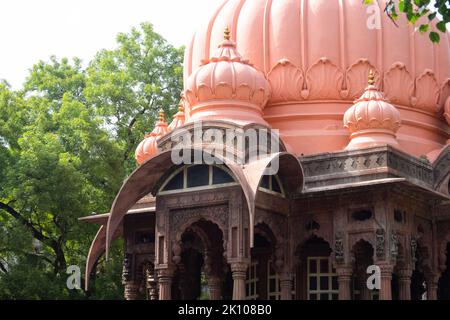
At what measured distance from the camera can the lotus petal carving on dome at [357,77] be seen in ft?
68.6

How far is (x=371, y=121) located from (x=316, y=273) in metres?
2.98

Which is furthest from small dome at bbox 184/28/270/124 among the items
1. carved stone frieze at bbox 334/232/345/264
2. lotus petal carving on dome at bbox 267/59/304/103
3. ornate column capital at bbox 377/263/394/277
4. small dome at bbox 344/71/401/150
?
ornate column capital at bbox 377/263/394/277

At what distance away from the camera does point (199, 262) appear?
21.7 meters

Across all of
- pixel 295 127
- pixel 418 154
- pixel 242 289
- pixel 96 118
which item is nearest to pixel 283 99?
pixel 295 127

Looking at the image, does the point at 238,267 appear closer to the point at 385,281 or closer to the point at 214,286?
the point at 214,286

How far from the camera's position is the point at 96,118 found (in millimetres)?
27125

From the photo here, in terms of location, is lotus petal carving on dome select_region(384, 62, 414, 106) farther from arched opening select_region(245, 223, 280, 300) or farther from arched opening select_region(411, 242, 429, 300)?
arched opening select_region(245, 223, 280, 300)

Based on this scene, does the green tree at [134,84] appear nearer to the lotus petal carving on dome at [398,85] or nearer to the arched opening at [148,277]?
the arched opening at [148,277]

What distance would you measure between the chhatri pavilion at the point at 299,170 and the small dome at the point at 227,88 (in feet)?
0.08

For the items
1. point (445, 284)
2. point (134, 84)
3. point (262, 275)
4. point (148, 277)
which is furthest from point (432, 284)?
point (134, 84)

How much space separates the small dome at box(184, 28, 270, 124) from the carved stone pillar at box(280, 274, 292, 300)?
2.92 metres

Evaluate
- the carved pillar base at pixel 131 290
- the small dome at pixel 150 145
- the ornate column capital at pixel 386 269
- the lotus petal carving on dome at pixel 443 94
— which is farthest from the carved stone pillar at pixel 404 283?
the small dome at pixel 150 145
